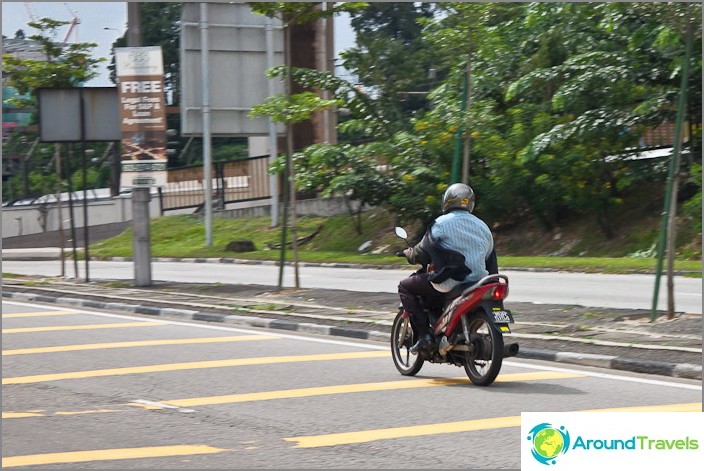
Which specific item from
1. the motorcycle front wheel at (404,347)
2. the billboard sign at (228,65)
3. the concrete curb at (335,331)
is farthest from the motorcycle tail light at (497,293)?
the billboard sign at (228,65)

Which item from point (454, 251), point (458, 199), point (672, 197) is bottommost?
point (454, 251)

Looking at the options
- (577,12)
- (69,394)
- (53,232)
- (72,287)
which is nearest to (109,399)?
(69,394)

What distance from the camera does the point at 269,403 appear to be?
942cm

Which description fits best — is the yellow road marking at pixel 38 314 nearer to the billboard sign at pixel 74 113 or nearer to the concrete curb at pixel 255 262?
the billboard sign at pixel 74 113

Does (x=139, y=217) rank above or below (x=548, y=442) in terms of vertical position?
above

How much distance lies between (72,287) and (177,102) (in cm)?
5036

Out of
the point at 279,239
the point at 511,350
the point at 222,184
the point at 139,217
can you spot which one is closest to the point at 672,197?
the point at 511,350

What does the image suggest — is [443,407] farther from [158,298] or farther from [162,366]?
[158,298]

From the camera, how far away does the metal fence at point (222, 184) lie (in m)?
44.6

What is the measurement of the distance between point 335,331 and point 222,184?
32.1 m

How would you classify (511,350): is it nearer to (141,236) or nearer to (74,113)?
(141,236)

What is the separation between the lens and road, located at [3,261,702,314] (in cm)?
1825

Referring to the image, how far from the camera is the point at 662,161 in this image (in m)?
32.3

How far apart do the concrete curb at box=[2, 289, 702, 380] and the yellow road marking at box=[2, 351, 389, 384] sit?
55.1 inches
